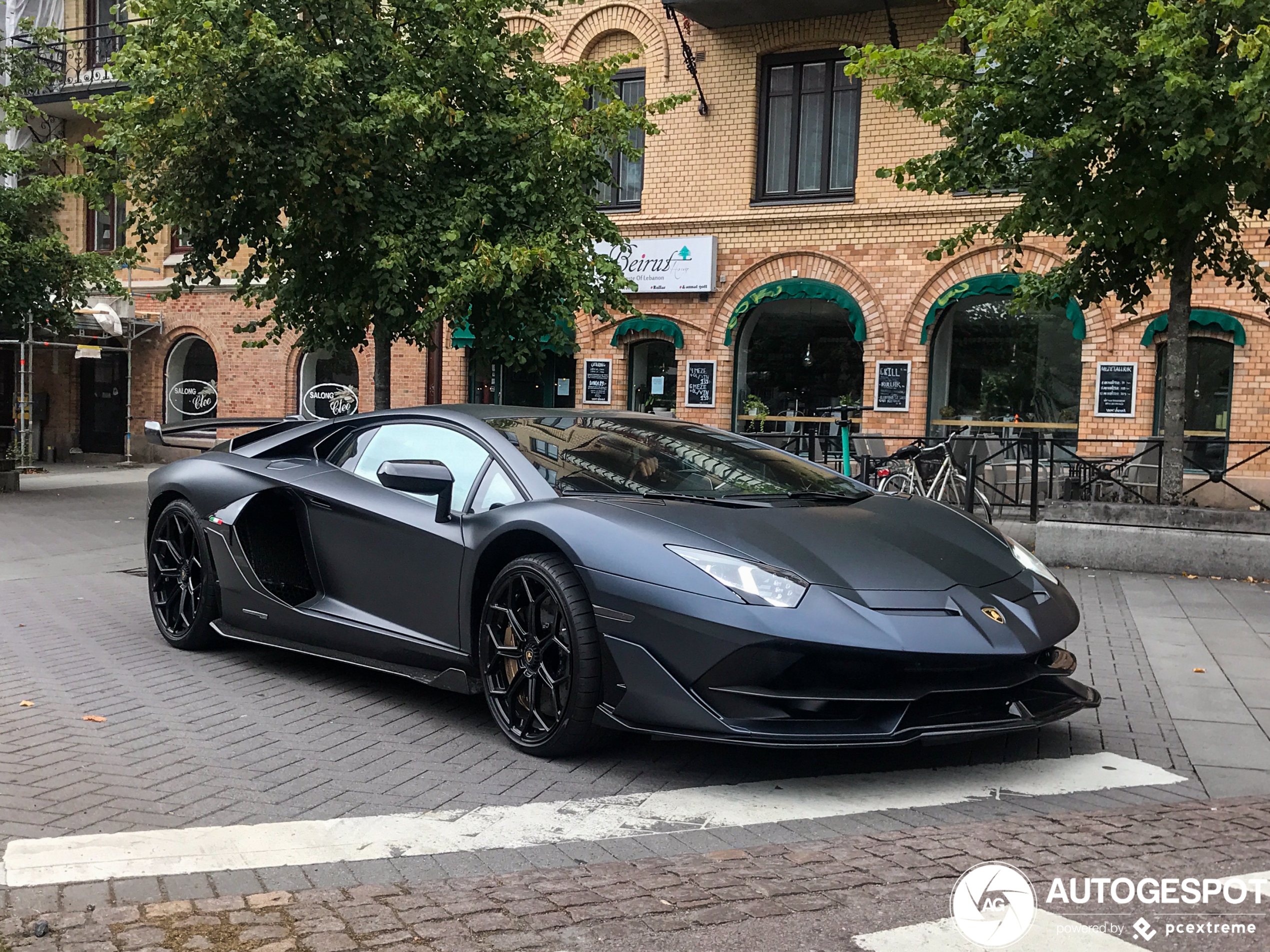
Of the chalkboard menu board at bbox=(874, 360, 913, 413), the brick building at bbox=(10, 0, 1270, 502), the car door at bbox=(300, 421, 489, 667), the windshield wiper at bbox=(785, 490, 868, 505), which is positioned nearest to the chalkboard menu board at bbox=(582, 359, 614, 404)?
the brick building at bbox=(10, 0, 1270, 502)

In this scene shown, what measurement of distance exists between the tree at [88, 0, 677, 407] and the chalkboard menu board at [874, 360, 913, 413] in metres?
5.97

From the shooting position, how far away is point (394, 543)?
16.9 feet

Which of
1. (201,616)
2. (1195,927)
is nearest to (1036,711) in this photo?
(1195,927)

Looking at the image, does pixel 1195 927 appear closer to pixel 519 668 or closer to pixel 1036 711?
pixel 1036 711

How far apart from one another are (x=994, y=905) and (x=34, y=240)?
1719cm

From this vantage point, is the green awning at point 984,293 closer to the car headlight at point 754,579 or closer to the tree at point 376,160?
the tree at point 376,160

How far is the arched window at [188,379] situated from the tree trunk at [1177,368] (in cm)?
1878

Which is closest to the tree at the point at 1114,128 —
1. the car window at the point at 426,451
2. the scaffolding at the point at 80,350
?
the car window at the point at 426,451

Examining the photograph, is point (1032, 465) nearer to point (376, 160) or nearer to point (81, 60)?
point (376, 160)

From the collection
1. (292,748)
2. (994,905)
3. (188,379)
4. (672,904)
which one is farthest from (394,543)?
(188,379)

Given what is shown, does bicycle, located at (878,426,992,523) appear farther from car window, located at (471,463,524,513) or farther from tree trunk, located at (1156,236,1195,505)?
car window, located at (471,463,524,513)

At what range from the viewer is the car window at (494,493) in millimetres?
4809

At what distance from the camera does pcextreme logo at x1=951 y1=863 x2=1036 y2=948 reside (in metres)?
2.92

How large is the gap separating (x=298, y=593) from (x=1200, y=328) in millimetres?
13914
